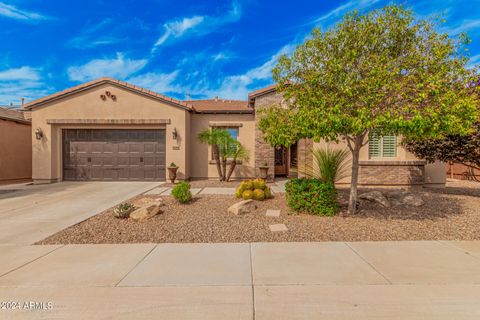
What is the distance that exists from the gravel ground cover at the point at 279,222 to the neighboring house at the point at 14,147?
35.7 feet

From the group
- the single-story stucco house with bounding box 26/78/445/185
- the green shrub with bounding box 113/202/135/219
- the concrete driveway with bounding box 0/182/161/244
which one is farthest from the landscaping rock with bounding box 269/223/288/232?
the single-story stucco house with bounding box 26/78/445/185

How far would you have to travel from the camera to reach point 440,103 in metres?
4.50

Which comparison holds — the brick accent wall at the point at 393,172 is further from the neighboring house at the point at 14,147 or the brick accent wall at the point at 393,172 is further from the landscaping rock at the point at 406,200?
the neighboring house at the point at 14,147

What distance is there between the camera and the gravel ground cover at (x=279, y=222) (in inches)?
181

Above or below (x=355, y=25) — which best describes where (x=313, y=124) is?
below

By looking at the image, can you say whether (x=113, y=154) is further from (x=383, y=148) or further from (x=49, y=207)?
(x=383, y=148)

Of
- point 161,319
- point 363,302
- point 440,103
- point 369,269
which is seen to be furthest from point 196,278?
point 440,103

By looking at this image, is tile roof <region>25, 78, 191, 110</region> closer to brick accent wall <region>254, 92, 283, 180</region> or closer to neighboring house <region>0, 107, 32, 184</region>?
neighboring house <region>0, 107, 32, 184</region>

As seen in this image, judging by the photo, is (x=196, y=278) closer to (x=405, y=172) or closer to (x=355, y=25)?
(x=355, y=25)

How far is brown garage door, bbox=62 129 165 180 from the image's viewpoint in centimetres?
1187

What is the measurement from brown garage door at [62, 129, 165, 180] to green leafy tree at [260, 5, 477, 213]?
8301mm

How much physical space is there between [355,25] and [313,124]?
2579 millimetres

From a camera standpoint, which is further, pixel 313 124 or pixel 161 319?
pixel 313 124

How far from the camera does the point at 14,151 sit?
12.8 metres
